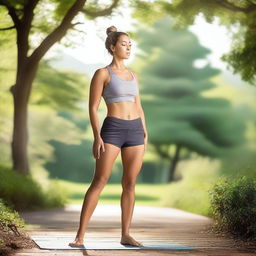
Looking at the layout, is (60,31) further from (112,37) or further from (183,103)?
(183,103)

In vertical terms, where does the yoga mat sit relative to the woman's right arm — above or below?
below

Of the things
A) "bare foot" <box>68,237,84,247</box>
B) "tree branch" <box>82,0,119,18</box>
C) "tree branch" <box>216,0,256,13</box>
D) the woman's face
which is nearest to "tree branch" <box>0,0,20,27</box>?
"tree branch" <box>82,0,119,18</box>

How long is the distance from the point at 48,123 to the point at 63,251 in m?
14.7

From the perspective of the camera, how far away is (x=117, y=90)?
15.1 feet

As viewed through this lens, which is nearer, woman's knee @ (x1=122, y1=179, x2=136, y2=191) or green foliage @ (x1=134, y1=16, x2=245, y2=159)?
woman's knee @ (x1=122, y1=179, x2=136, y2=191)

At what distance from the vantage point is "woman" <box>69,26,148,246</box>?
455cm

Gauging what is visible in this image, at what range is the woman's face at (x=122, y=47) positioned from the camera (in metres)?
4.66

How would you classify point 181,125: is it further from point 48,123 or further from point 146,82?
point 48,123

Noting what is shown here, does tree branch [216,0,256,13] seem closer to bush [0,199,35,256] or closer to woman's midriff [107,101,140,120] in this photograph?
woman's midriff [107,101,140,120]

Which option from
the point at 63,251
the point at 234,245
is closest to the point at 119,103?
the point at 63,251

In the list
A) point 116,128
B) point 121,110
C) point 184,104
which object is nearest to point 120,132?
point 116,128

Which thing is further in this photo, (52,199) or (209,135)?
(209,135)

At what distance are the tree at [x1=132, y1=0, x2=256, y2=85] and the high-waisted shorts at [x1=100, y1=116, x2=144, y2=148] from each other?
624cm

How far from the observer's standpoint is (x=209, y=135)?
24672 mm
